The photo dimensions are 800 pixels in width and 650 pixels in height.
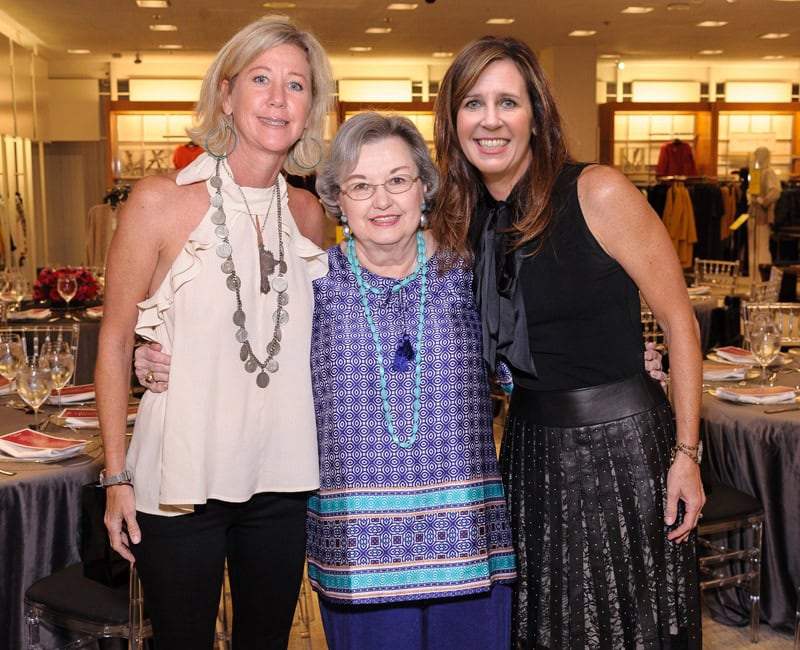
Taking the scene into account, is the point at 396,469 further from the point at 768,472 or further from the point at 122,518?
the point at 768,472

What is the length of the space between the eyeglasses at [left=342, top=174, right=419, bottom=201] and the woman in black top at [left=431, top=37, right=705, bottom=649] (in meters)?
0.19

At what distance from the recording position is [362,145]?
203 centimetres

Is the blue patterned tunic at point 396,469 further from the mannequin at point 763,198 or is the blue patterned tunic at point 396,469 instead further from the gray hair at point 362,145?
the mannequin at point 763,198

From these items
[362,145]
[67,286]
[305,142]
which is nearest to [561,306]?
[362,145]

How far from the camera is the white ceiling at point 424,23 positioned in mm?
10602

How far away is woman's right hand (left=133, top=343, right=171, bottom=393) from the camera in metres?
1.93

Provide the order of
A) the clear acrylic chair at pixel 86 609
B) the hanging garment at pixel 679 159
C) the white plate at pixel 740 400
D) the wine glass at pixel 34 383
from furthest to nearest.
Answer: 1. the hanging garment at pixel 679 159
2. the white plate at pixel 740 400
3. the wine glass at pixel 34 383
4. the clear acrylic chair at pixel 86 609

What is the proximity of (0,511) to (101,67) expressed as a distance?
47.9 feet

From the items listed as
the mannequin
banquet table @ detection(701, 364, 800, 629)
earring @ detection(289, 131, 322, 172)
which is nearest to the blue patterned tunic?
earring @ detection(289, 131, 322, 172)

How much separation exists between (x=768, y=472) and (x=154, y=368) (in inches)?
100

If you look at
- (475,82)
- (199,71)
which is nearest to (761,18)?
(199,71)

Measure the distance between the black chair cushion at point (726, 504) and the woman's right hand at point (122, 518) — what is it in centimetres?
212

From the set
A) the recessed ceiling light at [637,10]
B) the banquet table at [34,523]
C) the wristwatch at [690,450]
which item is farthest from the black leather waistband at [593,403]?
the recessed ceiling light at [637,10]

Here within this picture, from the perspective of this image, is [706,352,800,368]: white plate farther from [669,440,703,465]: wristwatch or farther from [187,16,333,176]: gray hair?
[187,16,333,176]: gray hair
